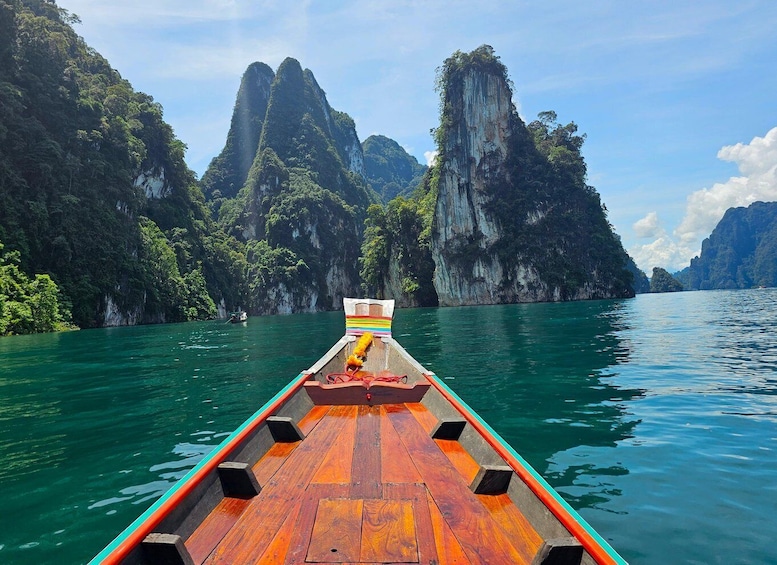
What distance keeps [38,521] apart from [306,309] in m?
88.2

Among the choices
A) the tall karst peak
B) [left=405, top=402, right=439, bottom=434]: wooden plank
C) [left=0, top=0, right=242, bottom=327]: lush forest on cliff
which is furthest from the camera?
the tall karst peak

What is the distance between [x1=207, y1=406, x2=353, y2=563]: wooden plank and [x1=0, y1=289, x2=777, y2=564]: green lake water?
153cm

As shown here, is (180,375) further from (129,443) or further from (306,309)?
(306,309)

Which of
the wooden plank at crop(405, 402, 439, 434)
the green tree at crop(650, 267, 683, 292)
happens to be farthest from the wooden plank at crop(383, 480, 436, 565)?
the green tree at crop(650, 267, 683, 292)

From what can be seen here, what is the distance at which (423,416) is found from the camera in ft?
15.1

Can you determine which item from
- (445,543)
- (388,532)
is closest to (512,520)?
(445,543)

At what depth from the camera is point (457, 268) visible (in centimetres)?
6369

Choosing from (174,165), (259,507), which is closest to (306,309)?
(174,165)

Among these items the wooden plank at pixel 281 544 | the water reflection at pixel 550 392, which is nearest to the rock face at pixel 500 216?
the water reflection at pixel 550 392

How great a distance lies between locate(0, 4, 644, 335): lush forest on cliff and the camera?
3794 centimetres

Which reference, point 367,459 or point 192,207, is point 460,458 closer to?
point 367,459

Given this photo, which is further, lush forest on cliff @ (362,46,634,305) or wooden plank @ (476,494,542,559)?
lush forest on cliff @ (362,46,634,305)

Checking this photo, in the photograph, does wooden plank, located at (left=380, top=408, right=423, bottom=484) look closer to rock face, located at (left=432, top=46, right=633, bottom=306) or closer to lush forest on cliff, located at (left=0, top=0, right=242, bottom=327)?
lush forest on cliff, located at (left=0, top=0, right=242, bottom=327)

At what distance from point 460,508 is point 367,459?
0.98 metres
